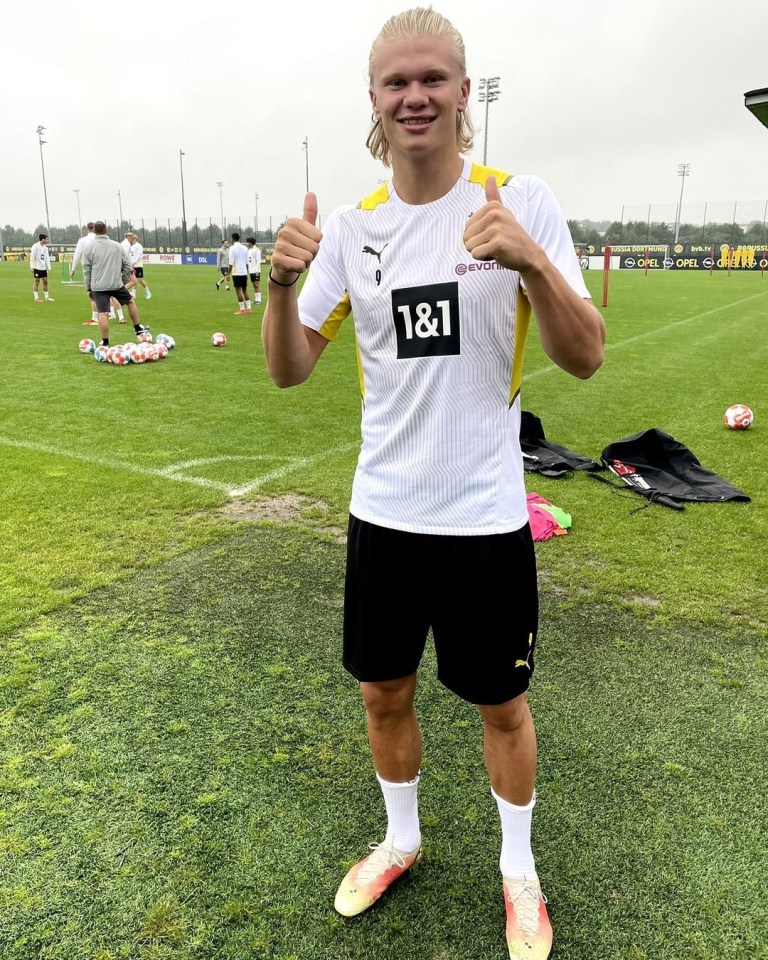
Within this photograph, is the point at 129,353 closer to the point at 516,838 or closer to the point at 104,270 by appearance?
the point at 104,270

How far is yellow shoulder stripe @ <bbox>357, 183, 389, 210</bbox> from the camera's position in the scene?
1829 mm

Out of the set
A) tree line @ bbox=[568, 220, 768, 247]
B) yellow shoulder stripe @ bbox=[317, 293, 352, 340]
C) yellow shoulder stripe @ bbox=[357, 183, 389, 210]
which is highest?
tree line @ bbox=[568, 220, 768, 247]

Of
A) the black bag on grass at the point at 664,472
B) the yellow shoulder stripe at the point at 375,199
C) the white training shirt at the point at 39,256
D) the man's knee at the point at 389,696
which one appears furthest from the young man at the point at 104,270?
the man's knee at the point at 389,696

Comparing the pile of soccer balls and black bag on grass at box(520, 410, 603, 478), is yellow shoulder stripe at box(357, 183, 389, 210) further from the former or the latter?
the pile of soccer balls

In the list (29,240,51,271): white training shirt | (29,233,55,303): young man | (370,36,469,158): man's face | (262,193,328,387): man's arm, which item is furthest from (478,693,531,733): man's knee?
(29,240,51,271): white training shirt

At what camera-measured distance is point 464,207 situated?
1719 millimetres

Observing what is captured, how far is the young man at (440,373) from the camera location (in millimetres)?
1643

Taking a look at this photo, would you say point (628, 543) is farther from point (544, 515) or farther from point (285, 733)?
point (285, 733)

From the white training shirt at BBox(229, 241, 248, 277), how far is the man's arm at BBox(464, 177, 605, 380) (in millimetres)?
16471

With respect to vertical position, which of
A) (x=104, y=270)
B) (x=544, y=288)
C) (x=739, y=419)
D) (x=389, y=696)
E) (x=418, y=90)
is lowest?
(x=739, y=419)

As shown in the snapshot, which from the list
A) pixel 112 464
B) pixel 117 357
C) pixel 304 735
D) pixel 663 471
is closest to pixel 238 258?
pixel 117 357

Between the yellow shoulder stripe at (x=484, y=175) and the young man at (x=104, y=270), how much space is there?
10843 millimetres

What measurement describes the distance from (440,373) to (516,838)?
133cm

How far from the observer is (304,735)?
269 centimetres
